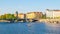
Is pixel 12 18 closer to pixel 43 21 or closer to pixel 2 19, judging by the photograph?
pixel 2 19

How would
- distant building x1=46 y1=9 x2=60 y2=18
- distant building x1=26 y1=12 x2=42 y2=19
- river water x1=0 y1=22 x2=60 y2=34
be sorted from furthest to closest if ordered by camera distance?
1. distant building x1=26 y1=12 x2=42 y2=19
2. distant building x1=46 y1=9 x2=60 y2=18
3. river water x1=0 y1=22 x2=60 y2=34

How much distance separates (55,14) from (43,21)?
9535 millimetres

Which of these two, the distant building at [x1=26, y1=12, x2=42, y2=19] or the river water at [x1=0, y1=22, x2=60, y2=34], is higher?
the distant building at [x1=26, y1=12, x2=42, y2=19]

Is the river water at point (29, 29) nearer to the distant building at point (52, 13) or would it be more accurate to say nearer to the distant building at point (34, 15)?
the distant building at point (52, 13)

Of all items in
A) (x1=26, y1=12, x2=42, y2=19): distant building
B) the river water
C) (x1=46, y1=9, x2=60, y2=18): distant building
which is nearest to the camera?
the river water

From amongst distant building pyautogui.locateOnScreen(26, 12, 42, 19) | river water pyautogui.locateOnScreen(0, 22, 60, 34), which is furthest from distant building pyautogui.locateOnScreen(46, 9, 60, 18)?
river water pyautogui.locateOnScreen(0, 22, 60, 34)

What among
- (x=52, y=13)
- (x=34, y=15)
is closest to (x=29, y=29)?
(x=52, y=13)

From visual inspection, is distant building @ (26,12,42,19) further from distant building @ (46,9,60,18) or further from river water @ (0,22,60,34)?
river water @ (0,22,60,34)

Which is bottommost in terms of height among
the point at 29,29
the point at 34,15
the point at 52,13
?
the point at 29,29

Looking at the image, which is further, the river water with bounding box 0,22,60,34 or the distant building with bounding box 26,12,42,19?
the distant building with bounding box 26,12,42,19

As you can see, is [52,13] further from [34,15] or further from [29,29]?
[29,29]

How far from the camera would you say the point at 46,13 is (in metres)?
93.8

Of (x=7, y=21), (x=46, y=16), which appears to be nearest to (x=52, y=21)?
(x=46, y=16)

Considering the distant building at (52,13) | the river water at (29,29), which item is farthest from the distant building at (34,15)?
the river water at (29,29)
